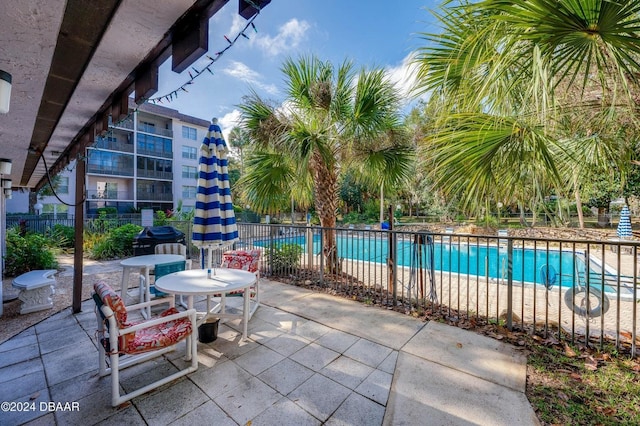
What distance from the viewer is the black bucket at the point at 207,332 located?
3.16m

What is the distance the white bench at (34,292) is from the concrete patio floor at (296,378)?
0.84 m

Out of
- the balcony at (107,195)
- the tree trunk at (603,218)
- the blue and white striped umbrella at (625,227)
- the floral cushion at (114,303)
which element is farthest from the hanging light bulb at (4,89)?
the tree trunk at (603,218)

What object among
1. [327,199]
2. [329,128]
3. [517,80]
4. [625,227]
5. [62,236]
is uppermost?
[329,128]

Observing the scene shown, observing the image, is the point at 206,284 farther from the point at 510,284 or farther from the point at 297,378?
the point at 510,284

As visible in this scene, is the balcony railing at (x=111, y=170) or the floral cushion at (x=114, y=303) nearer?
the floral cushion at (x=114, y=303)

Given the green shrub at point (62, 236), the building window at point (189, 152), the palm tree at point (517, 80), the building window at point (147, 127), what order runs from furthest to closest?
the building window at point (189, 152), the building window at point (147, 127), the green shrub at point (62, 236), the palm tree at point (517, 80)

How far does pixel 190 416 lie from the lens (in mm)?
2039

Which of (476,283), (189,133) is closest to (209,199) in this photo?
(476,283)

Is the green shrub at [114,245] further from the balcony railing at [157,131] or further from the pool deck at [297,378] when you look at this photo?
the balcony railing at [157,131]

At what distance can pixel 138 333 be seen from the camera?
2467 mm

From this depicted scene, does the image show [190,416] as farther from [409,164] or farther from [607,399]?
[409,164]

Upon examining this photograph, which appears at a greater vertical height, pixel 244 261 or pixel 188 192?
pixel 188 192

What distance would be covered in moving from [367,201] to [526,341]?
25220 mm

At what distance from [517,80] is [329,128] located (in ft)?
11.7
